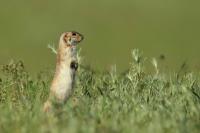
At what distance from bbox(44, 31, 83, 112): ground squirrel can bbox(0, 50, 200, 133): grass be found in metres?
0.15

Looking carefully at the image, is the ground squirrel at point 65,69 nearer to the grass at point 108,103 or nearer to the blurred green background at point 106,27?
the grass at point 108,103

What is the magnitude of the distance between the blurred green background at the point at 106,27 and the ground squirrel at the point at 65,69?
14.2 m

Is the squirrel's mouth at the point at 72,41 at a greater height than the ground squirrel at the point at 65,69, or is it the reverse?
the squirrel's mouth at the point at 72,41

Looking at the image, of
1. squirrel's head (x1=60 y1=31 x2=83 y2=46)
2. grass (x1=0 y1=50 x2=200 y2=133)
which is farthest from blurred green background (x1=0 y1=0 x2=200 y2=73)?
squirrel's head (x1=60 y1=31 x2=83 y2=46)

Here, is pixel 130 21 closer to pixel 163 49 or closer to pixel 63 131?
pixel 163 49

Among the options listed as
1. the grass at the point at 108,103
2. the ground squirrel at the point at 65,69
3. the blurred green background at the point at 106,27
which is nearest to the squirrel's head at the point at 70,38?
the ground squirrel at the point at 65,69

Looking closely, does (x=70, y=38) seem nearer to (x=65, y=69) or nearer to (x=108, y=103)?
(x=65, y=69)

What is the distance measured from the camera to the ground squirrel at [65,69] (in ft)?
28.1

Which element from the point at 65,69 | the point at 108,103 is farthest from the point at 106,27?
the point at 108,103

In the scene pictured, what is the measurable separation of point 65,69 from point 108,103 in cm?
65

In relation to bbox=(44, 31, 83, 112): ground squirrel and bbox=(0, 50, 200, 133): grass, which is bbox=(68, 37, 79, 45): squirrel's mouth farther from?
bbox=(0, 50, 200, 133): grass

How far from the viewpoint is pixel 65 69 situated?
8.70 meters

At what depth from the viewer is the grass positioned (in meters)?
7.17

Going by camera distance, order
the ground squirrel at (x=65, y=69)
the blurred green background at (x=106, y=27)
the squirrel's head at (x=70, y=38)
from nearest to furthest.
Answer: the ground squirrel at (x=65, y=69), the squirrel's head at (x=70, y=38), the blurred green background at (x=106, y=27)
